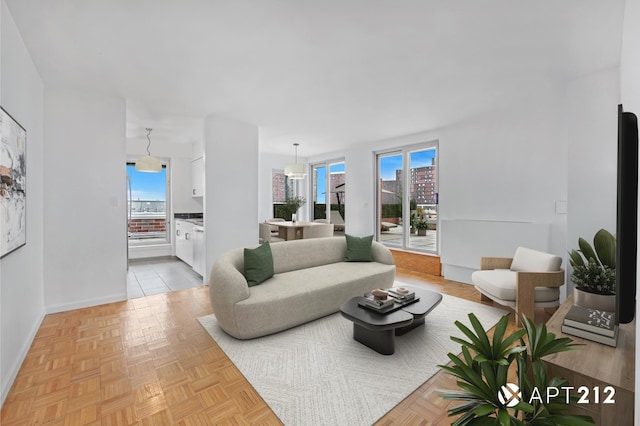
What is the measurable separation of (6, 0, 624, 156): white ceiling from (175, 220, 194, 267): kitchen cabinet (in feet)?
7.80

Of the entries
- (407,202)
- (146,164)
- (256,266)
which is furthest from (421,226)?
(146,164)

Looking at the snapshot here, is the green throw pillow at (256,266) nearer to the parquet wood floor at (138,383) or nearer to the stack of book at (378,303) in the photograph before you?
the parquet wood floor at (138,383)

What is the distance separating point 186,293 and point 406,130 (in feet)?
14.9

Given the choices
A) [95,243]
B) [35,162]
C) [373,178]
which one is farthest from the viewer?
[373,178]

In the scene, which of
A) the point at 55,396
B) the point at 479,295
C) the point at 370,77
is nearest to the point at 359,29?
the point at 370,77

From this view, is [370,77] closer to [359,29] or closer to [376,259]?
[359,29]

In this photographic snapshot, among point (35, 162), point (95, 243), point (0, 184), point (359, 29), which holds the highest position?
point (359, 29)

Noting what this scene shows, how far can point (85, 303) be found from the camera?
357cm

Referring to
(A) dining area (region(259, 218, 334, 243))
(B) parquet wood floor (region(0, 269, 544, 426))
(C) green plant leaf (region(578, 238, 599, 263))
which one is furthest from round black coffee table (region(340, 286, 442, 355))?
(A) dining area (region(259, 218, 334, 243))

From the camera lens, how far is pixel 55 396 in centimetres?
195

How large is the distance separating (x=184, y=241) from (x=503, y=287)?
5483mm

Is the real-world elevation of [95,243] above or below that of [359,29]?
below

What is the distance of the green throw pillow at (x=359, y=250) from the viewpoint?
4164 mm

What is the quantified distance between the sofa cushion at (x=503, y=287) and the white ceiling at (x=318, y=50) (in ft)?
7.24
